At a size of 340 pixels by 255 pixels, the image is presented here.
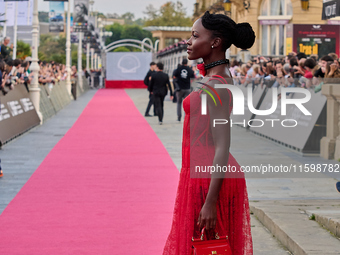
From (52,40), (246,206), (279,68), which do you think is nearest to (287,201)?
(246,206)

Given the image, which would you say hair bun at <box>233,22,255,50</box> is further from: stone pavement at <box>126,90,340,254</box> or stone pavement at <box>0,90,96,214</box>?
stone pavement at <box>0,90,96,214</box>

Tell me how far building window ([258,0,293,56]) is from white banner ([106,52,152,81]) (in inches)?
959

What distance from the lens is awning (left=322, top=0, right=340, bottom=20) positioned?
9.98 m

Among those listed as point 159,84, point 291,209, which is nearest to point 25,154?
point 291,209

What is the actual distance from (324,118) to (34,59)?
443 inches

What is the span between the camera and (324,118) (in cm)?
1230

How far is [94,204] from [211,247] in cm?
488

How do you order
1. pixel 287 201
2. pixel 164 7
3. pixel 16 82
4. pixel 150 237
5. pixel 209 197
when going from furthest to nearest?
pixel 164 7
pixel 16 82
pixel 287 201
pixel 150 237
pixel 209 197

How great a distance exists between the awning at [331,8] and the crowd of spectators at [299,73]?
167cm

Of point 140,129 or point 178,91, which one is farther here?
point 178,91

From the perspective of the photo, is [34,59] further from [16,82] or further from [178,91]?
[178,91]

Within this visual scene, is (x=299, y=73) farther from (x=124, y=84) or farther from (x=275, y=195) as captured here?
(x=124, y=84)

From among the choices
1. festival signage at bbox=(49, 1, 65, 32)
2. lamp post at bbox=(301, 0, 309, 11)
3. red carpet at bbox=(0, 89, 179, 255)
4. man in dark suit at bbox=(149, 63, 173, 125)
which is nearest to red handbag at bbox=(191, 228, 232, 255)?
red carpet at bbox=(0, 89, 179, 255)

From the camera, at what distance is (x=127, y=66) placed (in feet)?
205
